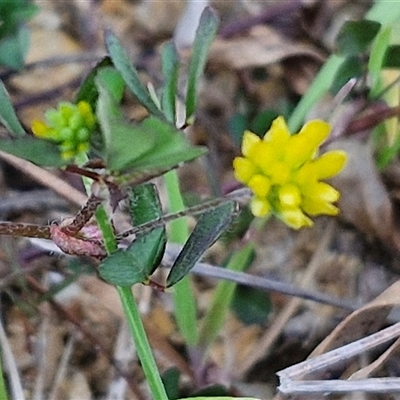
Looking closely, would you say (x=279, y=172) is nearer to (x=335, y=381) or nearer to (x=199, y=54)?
(x=199, y=54)

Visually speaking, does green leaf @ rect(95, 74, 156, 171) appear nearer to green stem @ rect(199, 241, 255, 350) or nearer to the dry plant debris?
the dry plant debris

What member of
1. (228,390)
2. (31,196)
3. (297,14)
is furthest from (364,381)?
(297,14)

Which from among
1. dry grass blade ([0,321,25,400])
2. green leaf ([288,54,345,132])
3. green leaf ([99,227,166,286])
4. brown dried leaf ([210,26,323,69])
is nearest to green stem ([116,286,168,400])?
green leaf ([99,227,166,286])

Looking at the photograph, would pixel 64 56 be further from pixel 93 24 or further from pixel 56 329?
pixel 56 329

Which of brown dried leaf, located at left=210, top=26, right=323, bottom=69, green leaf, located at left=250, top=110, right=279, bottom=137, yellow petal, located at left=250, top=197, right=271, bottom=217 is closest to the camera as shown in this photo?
yellow petal, located at left=250, top=197, right=271, bottom=217

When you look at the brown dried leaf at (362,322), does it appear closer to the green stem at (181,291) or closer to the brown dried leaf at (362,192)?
the green stem at (181,291)
